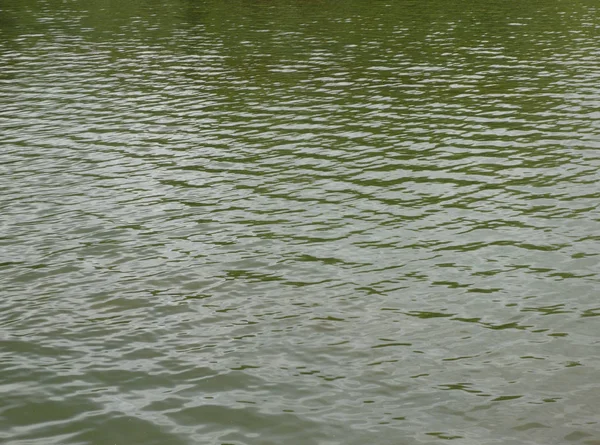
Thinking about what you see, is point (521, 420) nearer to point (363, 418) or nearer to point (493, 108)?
point (363, 418)

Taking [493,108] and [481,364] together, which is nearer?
[481,364]

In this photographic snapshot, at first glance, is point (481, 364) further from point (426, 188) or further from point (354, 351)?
point (426, 188)

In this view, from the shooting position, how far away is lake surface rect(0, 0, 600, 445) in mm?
18797

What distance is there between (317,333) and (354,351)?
1325 mm

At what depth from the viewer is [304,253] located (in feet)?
89.5

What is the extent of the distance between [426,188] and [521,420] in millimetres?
16022

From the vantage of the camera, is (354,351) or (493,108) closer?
(354,351)

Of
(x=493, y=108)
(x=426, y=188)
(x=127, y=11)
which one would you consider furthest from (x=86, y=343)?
(x=127, y=11)

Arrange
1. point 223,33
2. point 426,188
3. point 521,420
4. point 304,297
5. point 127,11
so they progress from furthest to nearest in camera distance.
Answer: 1. point 127,11
2. point 223,33
3. point 426,188
4. point 304,297
5. point 521,420

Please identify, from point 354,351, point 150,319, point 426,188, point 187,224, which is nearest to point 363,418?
point 354,351

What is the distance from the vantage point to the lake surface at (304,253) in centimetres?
1880

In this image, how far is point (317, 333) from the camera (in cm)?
2197

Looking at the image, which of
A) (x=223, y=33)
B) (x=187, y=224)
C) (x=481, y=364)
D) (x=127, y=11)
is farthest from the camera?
(x=127, y=11)

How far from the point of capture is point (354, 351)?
2100 centimetres
